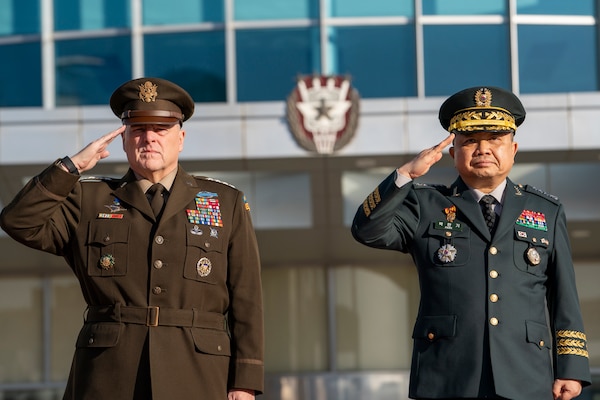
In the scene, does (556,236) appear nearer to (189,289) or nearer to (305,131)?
(189,289)

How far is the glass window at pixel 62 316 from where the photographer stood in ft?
53.8

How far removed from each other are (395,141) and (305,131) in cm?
93

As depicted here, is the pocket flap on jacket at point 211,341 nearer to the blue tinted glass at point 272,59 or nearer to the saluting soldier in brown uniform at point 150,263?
the saluting soldier in brown uniform at point 150,263

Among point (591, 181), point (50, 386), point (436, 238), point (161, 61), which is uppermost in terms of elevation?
point (161, 61)

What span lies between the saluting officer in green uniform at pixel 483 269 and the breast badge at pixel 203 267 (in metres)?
0.58

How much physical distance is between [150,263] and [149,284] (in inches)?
3.2

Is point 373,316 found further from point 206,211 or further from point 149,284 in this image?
point 149,284

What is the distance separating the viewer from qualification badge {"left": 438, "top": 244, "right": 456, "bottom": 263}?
16.9 feet

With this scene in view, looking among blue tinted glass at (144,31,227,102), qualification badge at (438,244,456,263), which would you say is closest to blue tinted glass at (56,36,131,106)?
blue tinted glass at (144,31,227,102)

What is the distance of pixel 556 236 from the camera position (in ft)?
17.3

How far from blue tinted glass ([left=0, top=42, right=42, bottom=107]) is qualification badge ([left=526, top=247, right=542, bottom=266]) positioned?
33.4 ft

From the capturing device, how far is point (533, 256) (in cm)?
514

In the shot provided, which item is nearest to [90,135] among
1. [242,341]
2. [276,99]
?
[276,99]

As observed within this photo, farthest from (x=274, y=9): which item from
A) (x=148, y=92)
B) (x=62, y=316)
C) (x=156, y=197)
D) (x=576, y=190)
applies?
(x=156, y=197)
